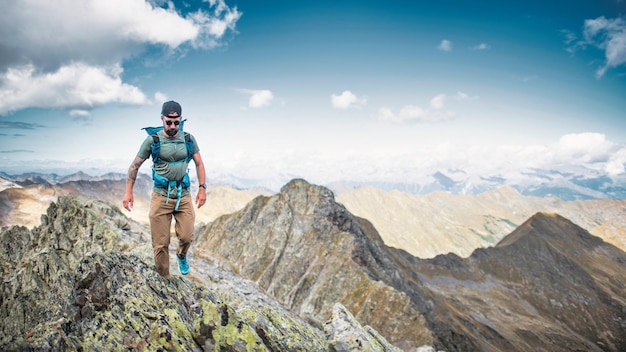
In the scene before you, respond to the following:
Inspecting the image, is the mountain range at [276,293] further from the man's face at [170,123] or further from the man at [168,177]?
the man's face at [170,123]

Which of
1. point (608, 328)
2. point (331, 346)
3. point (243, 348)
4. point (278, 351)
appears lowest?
point (608, 328)

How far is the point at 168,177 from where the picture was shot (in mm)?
11062

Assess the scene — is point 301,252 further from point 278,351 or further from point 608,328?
point 608,328

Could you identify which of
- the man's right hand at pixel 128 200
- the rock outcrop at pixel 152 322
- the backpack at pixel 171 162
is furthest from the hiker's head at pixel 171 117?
the rock outcrop at pixel 152 322

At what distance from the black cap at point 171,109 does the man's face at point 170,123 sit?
5.4 inches

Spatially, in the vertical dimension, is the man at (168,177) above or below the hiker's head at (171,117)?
below

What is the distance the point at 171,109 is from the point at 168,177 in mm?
2296

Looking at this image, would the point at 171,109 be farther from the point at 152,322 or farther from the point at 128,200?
the point at 152,322

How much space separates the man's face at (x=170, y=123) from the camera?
1069 centimetres

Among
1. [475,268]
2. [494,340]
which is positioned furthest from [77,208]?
[475,268]

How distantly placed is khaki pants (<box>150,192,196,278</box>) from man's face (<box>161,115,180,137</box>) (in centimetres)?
228

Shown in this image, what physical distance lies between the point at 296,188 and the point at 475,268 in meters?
147

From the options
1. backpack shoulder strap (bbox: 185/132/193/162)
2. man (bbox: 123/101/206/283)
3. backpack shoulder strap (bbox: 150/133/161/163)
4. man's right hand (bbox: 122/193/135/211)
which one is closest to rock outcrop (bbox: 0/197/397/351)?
man (bbox: 123/101/206/283)

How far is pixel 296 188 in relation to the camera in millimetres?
104750
